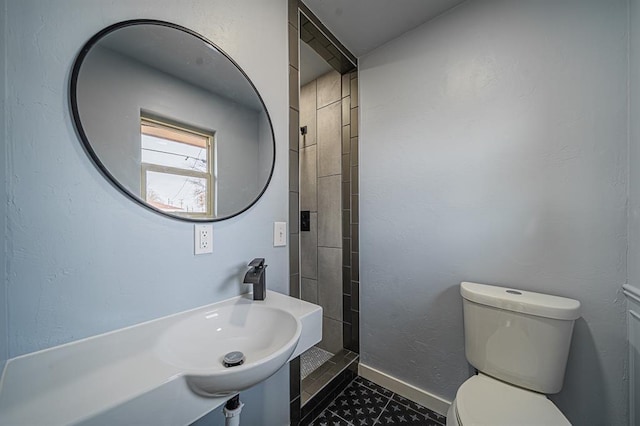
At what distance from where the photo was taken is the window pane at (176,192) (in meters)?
0.85

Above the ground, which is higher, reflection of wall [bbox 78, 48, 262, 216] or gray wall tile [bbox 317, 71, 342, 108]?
gray wall tile [bbox 317, 71, 342, 108]

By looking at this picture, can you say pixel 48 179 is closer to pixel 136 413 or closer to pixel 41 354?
pixel 41 354

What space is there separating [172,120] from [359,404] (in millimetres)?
1922

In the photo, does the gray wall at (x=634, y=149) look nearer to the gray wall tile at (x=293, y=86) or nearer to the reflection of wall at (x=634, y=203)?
the reflection of wall at (x=634, y=203)

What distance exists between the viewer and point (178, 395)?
54cm

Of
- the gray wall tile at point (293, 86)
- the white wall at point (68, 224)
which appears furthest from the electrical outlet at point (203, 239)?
the gray wall tile at point (293, 86)

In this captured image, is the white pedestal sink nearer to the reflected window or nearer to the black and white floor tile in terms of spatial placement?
the reflected window

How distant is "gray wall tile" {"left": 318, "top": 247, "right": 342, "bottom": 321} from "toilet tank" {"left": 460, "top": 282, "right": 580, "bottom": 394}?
38.5 inches

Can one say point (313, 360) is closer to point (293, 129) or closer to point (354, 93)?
point (293, 129)

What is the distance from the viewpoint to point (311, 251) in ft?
7.13

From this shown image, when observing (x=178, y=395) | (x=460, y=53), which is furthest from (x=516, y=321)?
(x=460, y=53)

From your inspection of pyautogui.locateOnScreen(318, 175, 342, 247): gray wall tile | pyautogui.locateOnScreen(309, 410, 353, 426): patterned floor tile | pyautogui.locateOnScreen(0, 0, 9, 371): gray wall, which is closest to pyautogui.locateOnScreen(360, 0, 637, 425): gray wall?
pyautogui.locateOnScreen(318, 175, 342, 247): gray wall tile

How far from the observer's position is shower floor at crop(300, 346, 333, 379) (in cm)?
176

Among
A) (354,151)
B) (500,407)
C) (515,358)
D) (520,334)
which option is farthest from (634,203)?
(354,151)
